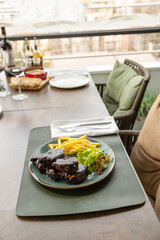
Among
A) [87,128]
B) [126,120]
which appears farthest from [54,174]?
[126,120]

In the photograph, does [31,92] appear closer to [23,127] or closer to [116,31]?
[23,127]

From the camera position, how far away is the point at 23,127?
1.26m

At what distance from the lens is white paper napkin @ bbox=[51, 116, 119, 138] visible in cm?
114

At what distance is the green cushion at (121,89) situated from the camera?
1.72 meters

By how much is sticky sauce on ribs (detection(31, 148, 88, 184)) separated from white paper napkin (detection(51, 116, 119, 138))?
276 millimetres

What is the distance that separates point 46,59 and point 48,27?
1.27 ft

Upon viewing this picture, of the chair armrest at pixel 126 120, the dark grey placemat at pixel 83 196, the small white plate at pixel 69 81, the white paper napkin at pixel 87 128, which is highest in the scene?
the dark grey placemat at pixel 83 196

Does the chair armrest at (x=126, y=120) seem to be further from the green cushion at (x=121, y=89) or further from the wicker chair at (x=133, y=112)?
the green cushion at (x=121, y=89)

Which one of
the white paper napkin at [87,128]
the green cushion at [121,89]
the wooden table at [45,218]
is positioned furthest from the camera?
the green cushion at [121,89]

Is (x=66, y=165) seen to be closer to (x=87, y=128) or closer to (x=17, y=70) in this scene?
(x=87, y=128)

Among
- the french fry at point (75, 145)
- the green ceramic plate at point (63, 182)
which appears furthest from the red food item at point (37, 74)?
the green ceramic plate at point (63, 182)

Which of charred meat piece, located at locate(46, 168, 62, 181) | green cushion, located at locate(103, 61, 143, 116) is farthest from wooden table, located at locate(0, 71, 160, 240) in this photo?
green cushion, located at locate(103, 61, 143, 116)

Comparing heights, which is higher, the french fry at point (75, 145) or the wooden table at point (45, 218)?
the french fry at point (75, 145)

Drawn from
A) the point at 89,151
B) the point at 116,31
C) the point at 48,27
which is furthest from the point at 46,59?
the point at 89,151
